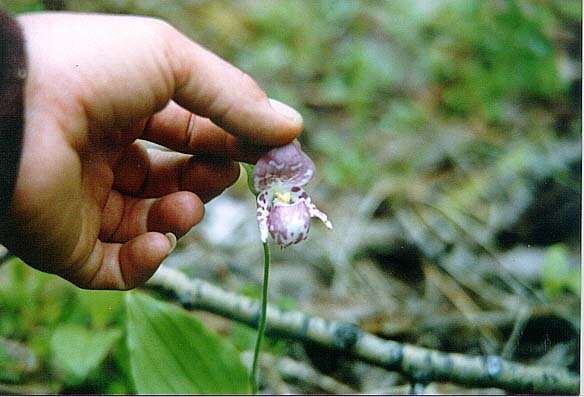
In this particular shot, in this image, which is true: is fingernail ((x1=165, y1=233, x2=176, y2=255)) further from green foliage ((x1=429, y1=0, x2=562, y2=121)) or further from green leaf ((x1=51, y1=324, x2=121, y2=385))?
green foliage ((x1=429, y1=0, x2=562, y2=121))

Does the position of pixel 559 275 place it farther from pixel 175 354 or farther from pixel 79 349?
pixel 79 349

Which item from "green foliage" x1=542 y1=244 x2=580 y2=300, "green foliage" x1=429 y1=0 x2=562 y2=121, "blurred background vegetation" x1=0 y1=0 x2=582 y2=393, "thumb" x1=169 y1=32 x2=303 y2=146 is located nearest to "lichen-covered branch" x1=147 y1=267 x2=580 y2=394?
"blurred background vegetation" x1=0 y1=0 x2=582 y2=393

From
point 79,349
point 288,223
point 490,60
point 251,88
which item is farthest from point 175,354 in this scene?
point 490,60

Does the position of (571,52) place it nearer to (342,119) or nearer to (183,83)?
(342,119)

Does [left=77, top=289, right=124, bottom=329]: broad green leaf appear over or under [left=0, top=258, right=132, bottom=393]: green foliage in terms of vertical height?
over

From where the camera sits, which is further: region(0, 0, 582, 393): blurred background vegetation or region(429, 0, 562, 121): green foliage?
region(429, 0, 562, 121): green foliage
